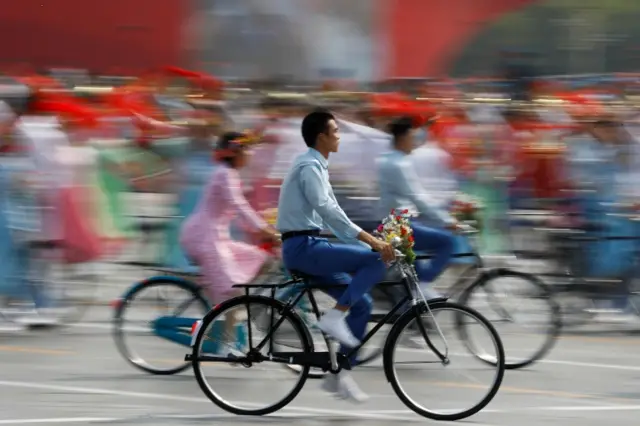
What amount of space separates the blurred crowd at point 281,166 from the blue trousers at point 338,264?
80.2 inches

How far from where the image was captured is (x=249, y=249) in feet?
26.6

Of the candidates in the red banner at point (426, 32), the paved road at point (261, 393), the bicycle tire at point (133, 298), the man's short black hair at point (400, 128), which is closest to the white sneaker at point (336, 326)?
the paved road at point (261, 393)

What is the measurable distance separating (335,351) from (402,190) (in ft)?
6.40

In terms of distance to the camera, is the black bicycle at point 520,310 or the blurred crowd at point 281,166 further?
the blurred crowd at point 281,166

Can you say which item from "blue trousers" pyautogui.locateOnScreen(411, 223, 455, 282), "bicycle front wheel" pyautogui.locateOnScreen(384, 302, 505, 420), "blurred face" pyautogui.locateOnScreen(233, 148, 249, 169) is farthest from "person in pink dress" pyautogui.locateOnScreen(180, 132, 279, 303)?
"bicycle front wheel" pyautogui.locateOnScreen(384, 302, 505, 420)

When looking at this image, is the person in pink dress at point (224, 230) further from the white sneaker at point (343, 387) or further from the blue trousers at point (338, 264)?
the white sneaker at point (343, 387)

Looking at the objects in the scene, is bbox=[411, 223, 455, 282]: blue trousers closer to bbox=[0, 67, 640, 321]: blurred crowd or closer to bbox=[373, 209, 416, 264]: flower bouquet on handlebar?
bbox=[0, 67, 640, 321]: blurred crowd

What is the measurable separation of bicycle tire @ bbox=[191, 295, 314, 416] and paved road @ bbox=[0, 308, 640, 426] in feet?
0.19

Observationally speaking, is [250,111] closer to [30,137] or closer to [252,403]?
[30,137]

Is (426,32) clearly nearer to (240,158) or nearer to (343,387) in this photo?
(240,158)

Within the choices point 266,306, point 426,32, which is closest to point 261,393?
point 266,306

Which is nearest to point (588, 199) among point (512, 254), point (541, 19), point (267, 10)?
point (512, 254)

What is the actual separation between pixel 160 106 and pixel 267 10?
731cm

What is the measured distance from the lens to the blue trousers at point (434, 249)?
833cm
